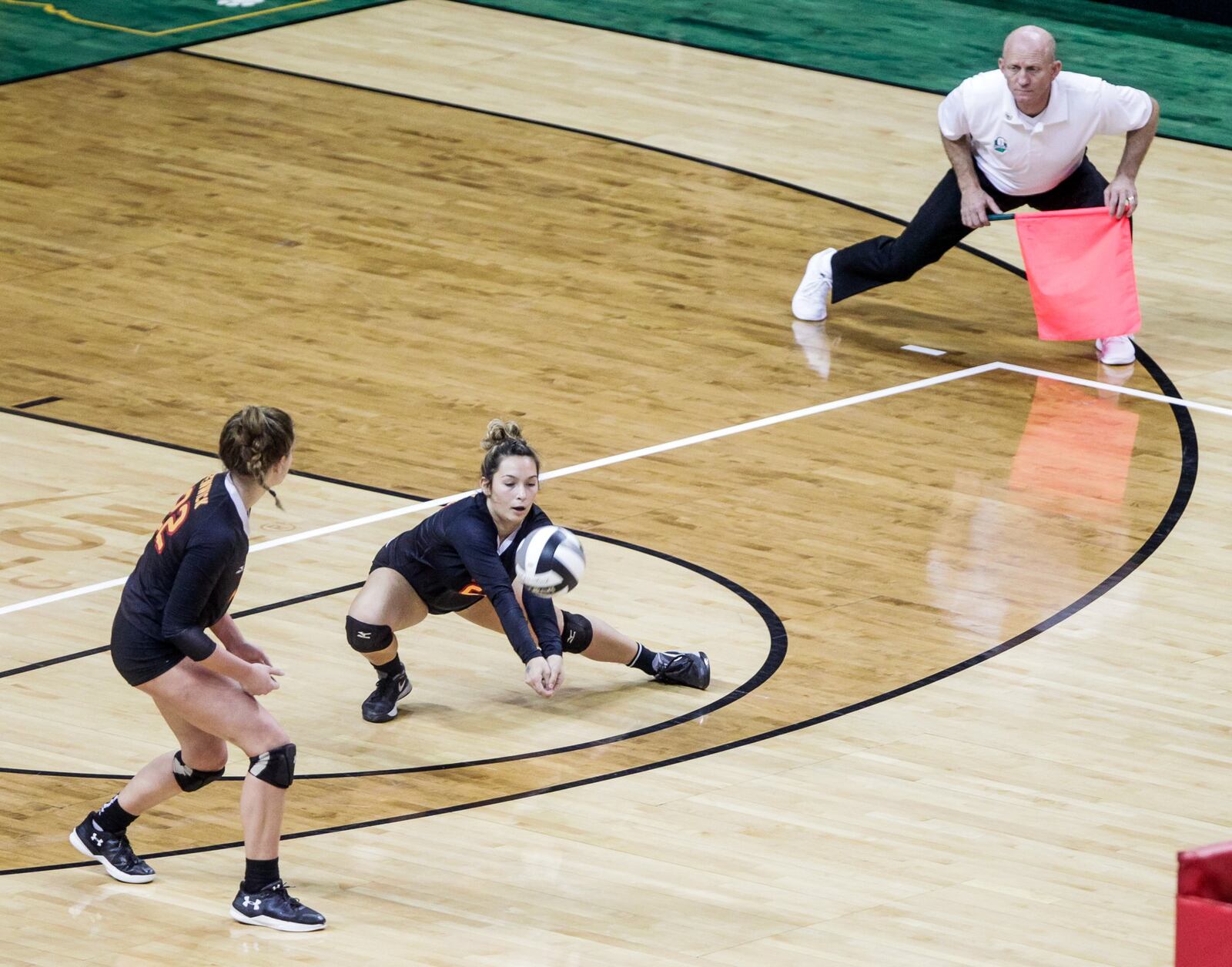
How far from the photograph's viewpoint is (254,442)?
227 inches

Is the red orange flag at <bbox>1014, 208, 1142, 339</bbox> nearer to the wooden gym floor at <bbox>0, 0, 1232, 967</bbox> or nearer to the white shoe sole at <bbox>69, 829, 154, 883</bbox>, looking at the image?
the wooden gym floor at <bbox>0, 0, 1232, 967</bbox>

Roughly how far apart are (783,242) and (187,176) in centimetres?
336

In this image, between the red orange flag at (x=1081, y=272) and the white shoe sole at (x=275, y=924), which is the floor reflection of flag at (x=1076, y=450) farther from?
the white shoe sole at (x=275, y=924)

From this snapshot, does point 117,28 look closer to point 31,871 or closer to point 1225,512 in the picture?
point 1225,512

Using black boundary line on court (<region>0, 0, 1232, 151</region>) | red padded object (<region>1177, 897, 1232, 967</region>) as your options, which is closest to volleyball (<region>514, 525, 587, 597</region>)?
red padded object (<region>1177, 897, 1232, 967</region>)

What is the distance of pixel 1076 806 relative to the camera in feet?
22.3

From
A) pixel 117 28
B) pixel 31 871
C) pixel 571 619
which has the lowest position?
pixel 31 871

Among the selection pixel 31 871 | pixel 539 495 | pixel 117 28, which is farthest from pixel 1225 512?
pixel 117 28

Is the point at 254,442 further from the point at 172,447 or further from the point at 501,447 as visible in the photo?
the point at 172,447

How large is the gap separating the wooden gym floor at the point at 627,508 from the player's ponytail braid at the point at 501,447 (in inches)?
35.1

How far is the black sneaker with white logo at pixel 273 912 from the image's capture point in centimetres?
586

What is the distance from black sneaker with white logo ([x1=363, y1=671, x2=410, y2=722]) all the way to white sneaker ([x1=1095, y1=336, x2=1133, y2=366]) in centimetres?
487

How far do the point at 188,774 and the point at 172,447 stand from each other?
138 inches

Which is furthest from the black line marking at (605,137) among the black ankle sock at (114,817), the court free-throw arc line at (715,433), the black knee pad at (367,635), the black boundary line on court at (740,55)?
the black ankle sock at (114,817)
